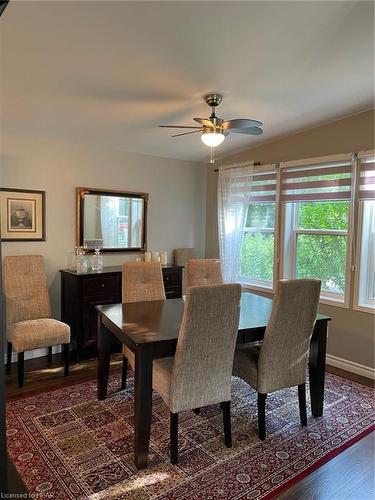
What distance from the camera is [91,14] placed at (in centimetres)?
195

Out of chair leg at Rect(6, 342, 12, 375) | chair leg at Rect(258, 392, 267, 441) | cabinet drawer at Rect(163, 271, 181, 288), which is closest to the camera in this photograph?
chair leg at Rect(258, 392, 267, 441)

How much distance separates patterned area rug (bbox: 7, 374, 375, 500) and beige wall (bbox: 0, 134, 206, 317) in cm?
158

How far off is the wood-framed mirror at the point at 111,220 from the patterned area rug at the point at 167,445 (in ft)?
5.61

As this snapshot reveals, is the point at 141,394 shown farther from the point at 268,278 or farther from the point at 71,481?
the point at 268,278

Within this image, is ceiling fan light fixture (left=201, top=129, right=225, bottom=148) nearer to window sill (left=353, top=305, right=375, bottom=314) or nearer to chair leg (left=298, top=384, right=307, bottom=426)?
chair leg (left=298, top=384, right=307, bottom=426)

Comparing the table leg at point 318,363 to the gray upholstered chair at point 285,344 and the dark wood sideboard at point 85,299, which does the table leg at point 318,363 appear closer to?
the gray upholstered chair at point 285,344

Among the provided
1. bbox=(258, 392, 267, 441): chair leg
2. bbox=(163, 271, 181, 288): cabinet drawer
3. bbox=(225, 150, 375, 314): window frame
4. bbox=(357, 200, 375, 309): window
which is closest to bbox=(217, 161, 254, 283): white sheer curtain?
bbox=(225, 150, 375, 314): window frame

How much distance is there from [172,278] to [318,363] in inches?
85.2

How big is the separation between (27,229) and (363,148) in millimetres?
3438

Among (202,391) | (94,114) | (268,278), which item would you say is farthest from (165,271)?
(202,391)

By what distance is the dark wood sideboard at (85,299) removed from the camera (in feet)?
12.3

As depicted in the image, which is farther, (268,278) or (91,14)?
(268,278)

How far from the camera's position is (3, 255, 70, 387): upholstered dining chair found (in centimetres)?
318

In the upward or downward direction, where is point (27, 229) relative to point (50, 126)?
downward
